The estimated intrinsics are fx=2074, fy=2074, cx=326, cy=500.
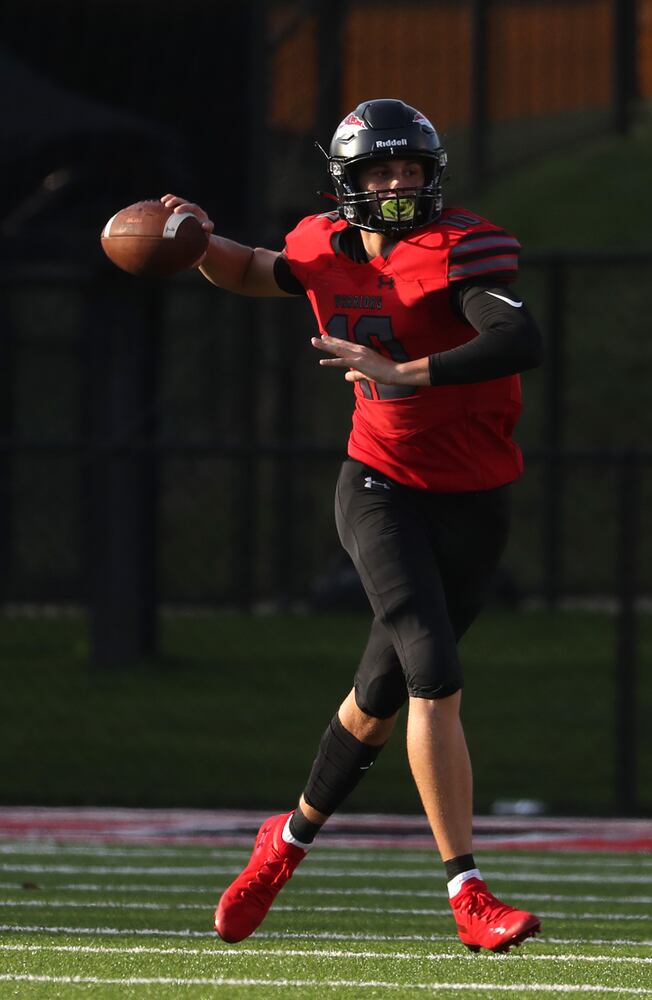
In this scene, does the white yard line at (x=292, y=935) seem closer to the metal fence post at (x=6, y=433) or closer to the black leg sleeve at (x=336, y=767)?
the black leg sleeve at (x=336, y=767)

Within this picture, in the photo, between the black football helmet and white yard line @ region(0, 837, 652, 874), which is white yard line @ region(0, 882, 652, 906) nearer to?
white yard line @ region(0, 837, 652, 874)

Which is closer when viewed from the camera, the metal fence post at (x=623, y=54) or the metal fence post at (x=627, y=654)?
the metal fence post at (x=627, y=654)

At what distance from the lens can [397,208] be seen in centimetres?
504

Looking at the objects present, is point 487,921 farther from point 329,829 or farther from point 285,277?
point 329,829

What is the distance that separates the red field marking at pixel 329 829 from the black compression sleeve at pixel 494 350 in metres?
3.89

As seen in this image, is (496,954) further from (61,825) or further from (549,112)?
(549,112)

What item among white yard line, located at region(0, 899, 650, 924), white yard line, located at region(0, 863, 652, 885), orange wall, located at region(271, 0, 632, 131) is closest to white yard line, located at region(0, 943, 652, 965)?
white yard line, located at region(0, 899, 650, 924)

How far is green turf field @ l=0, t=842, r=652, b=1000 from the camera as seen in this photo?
4.42 m

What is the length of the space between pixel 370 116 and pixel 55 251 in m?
7.86

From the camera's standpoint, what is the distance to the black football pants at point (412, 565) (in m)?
4.89

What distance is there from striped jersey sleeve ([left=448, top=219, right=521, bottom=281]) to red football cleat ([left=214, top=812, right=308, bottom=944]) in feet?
4.79

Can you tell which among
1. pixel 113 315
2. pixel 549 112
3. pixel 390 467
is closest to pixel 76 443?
pixel 113 315

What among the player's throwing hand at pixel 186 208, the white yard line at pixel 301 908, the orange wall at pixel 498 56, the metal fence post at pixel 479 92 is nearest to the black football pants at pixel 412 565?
the player's throwing hand at pixel 186 208

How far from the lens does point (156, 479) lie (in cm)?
1200
